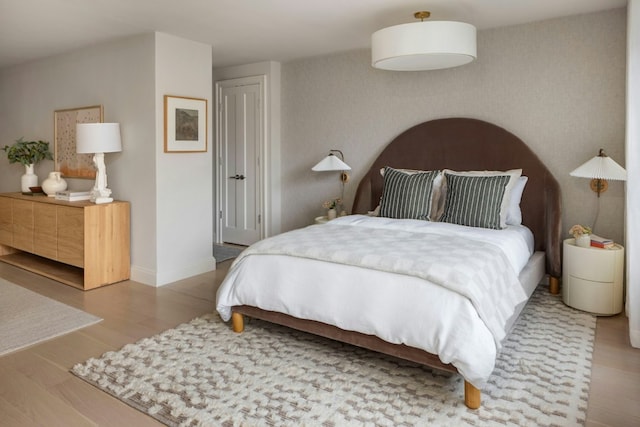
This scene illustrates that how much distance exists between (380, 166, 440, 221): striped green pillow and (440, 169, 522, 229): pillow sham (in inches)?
6.8

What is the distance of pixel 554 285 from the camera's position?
3.79 metres

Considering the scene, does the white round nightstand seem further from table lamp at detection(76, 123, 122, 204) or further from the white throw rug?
table lamp at detection(76, 123, 122, 204)

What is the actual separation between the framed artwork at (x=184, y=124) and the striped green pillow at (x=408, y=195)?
1869 millimetres

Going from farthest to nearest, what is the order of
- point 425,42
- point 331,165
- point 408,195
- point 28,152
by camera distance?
1. point 28,152
2. point 331,165
3. point 408,195
4. point 425,42

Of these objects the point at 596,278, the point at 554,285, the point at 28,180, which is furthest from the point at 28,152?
the point at 596,278

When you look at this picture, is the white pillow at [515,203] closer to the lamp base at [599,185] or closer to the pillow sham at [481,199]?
the pillow sham at [481,199]

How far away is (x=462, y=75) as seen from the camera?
420 cm

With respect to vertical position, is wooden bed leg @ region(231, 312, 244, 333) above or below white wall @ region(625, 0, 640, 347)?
below

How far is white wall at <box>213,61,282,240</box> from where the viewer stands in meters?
5.39

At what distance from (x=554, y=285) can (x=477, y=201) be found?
994 millimetres

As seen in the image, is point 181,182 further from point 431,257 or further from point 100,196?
point 431,257

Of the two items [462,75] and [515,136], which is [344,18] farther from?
[515,136]

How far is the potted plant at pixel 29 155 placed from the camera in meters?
5.20

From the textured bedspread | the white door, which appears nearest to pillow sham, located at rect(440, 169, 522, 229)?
the textured bedspread
